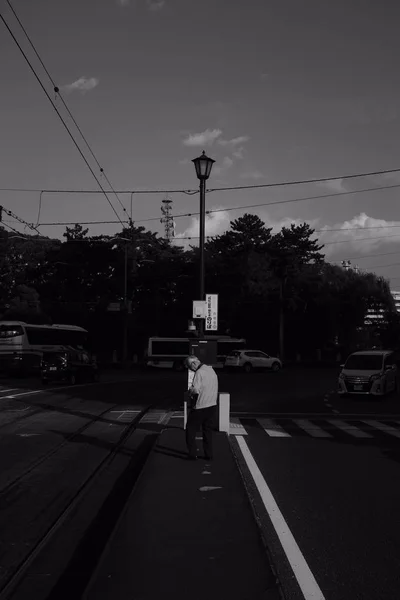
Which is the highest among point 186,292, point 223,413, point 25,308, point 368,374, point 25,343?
point 186,292

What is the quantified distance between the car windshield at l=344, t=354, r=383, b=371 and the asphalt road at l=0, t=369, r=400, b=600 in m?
3.48

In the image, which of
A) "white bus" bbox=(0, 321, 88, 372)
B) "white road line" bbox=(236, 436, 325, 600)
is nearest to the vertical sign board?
"white road line" bbox=(236, 436, 325, 600)

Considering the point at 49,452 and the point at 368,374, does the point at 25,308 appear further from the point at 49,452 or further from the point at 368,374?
the point at 49,452

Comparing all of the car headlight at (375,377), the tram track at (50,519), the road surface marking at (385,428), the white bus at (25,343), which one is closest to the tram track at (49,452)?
the tram track at (50,519)

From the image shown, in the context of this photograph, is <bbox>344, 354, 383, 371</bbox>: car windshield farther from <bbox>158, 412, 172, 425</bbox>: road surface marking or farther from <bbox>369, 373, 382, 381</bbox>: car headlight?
<bbox>158, 412, 172, 425</bbox>: road surface marking

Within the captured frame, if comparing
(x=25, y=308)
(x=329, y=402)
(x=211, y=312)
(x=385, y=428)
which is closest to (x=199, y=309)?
(x=211, y=312)

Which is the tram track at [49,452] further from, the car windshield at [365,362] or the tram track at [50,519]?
the car windshield at [365,362]

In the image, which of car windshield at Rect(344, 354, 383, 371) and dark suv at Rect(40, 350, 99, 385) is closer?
car windshield at Rect(344, 354, 383, 371)

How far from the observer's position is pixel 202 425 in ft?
34.2

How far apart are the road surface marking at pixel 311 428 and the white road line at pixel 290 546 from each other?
504 centimetres

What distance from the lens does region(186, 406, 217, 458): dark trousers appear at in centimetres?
1034

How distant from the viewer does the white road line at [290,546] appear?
4.87 m

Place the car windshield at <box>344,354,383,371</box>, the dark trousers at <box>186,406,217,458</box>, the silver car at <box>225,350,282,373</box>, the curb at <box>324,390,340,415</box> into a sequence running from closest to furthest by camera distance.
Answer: the dark trousers at <box>186,406,217,458</box>, the curb at <box>324,390,340,415</box>, the car windshield at <box>344,354,383,371</box>, the silver car at <box>225,350,282,373</box>

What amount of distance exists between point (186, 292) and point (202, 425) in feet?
188
